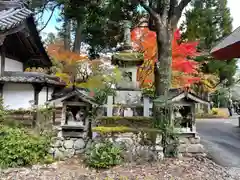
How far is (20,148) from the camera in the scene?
19.6ft

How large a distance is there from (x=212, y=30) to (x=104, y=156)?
16216 mm

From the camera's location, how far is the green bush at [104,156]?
579cm

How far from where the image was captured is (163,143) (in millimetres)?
6477

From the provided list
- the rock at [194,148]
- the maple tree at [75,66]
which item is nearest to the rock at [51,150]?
the rock at [194,148]

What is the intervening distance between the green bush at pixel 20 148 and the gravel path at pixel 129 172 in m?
0.25

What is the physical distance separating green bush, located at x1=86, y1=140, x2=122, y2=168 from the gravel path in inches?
6.4

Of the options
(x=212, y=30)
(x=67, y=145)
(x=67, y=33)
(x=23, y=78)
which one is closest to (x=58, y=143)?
(x=67, y=145)

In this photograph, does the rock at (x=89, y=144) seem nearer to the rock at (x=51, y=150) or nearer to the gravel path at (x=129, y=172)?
the gravel path at (x=129, y=172)

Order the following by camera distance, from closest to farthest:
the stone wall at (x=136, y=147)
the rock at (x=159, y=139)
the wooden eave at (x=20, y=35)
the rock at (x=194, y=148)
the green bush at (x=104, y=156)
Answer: the green bush at (x=104, y=156) < the stone wall at (x=136, y=147) < the rock at (x=159, y=139) < the rock at (x=194, y=148) < the wooden eave at (x=20, y=35)

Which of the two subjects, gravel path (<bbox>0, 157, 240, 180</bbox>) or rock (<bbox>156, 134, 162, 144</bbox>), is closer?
gravel path (<bbox>0, 157, 240, 180</bbox>)

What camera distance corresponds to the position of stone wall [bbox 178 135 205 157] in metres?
6.84

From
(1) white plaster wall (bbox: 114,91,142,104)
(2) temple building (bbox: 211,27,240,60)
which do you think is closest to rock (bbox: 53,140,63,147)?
(1) white plaster wall (bbox: 114,91,142,104)

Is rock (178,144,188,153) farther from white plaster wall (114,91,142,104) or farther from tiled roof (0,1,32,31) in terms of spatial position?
tiled roof (0,1,32,31)

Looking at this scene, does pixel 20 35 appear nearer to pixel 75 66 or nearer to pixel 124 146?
pixel 124 146
